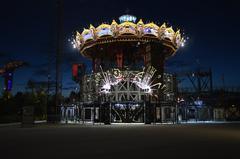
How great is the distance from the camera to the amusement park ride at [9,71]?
7550cm

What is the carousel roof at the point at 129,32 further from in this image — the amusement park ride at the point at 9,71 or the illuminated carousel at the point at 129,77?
the amusement park ride at the point at 9,71

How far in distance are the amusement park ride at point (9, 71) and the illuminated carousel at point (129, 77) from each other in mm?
36661

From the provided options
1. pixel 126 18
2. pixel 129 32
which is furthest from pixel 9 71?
pixel 129 32

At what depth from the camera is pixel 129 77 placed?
125ft

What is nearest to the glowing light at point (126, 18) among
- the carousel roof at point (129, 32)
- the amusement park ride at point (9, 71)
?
the carousel roof at point (129, 32)

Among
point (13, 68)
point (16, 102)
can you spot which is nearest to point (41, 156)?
point (16, 102)

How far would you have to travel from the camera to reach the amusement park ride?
75.5 meters

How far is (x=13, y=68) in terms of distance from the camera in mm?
79875

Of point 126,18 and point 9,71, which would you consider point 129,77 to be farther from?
point 9,71

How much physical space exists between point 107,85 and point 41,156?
2805cm

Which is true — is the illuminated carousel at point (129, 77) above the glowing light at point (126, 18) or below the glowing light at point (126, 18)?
below

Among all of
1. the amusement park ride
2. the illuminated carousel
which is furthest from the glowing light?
the amusement park ride

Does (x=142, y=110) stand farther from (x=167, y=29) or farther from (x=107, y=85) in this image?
(x=167, y=29)

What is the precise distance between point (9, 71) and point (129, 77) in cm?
5041
